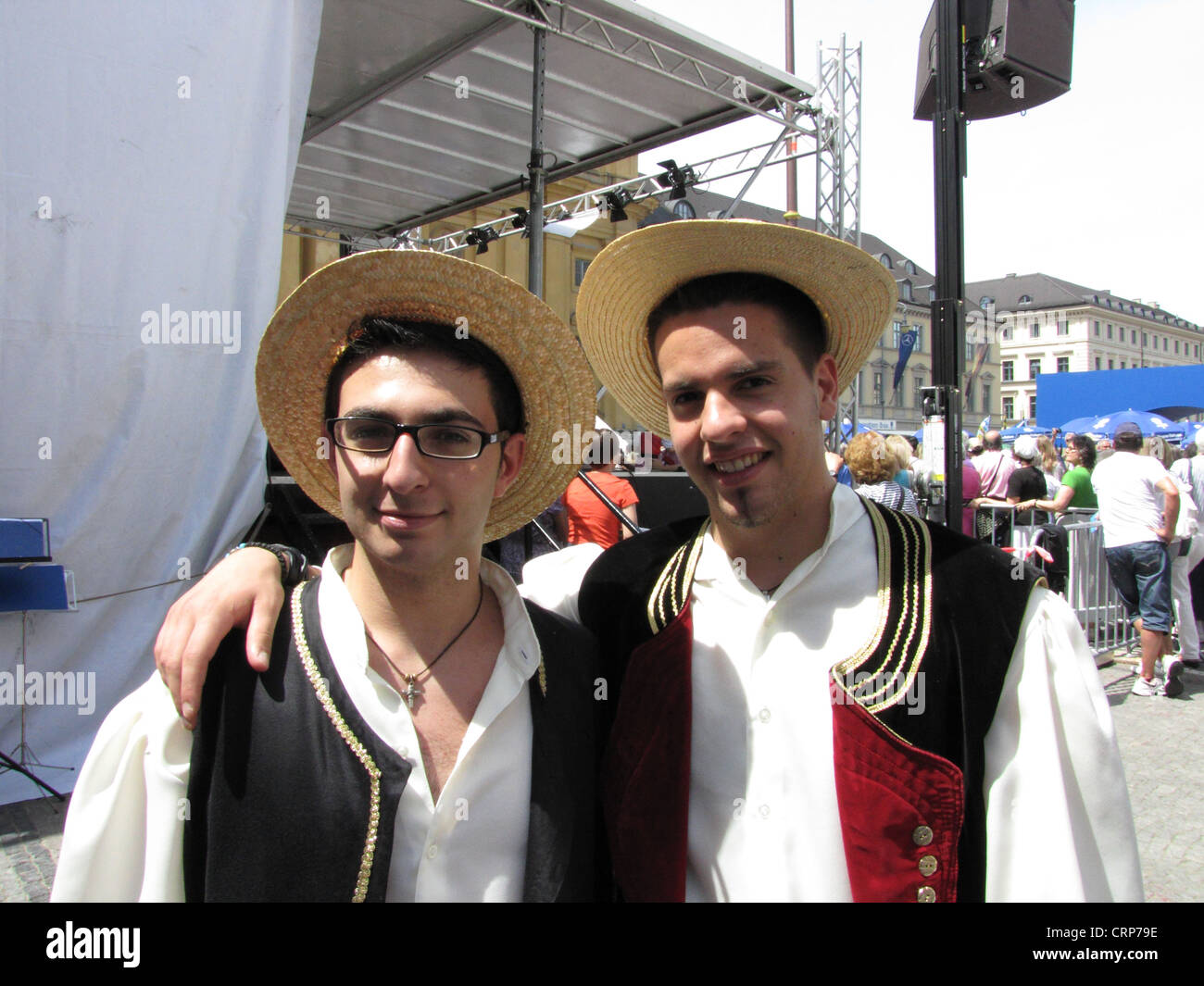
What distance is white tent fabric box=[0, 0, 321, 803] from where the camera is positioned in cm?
362

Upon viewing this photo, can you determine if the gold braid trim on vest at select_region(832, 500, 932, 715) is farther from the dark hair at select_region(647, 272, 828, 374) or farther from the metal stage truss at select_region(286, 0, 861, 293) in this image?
the metal stage truss at select_region(286, 0, 861, 293)

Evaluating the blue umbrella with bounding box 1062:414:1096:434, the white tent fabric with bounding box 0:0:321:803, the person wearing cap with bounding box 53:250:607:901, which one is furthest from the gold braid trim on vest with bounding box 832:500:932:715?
the blue umbrella with bounding box 1062:414:1096:434

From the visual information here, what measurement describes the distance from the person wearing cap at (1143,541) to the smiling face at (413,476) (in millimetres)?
5940

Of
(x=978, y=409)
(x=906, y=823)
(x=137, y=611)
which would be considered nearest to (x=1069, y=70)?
(x=906, y=823)

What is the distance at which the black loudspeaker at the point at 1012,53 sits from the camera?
8.65 feet

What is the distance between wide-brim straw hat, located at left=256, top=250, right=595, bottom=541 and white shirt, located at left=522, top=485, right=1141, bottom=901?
51cm

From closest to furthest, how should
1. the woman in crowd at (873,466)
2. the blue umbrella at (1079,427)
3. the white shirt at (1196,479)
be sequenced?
the woman in crowd at (873,466) → the white shirt at (1196,479) → the blue umbrella at (1079,427)

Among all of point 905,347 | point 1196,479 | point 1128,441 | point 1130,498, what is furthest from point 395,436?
point 905,347

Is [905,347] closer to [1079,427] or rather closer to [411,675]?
[1079,427]

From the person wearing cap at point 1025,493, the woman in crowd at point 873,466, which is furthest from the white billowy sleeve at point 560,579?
the person wearing cap at point 1025,493

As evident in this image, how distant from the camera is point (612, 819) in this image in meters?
1.43

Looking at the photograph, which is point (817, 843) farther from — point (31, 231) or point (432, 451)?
point (31, 231)

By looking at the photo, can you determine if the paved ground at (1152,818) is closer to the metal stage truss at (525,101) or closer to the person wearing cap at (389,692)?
the person wearing cap at (389,692)
